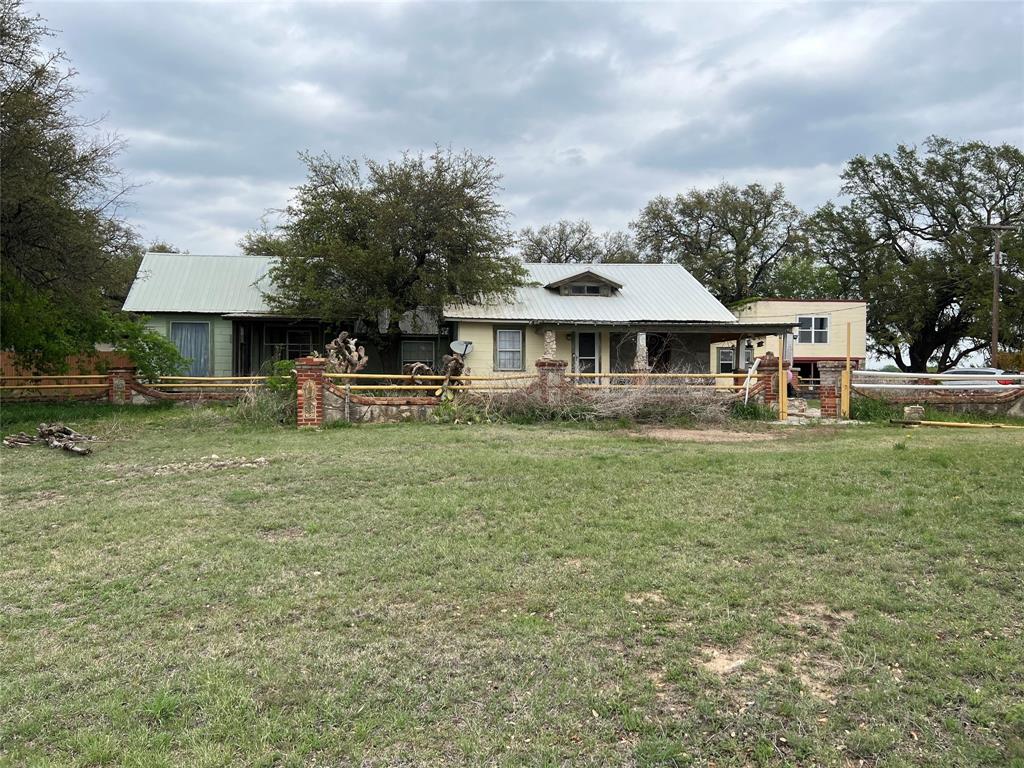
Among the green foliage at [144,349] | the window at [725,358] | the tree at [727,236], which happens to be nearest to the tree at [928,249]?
the tree at [727,236]

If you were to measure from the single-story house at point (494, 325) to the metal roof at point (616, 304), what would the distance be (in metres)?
0.03

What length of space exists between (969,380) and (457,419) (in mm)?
11188

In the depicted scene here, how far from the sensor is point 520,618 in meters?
3.87

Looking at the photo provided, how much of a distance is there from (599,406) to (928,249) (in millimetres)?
33468

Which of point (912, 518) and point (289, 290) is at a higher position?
point (289, 290)

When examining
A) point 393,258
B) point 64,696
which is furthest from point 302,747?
point 393,258

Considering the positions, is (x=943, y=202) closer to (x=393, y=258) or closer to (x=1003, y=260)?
(x=1003, y=260)

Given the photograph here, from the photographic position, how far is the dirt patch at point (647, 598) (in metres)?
4.07

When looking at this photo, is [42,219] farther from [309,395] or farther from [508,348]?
[508,348]

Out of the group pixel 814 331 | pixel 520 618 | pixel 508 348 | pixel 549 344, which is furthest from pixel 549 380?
pixel 814 331

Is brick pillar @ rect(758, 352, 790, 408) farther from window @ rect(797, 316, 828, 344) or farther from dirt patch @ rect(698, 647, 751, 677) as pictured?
window @ rect(797, 316, 828, 344)

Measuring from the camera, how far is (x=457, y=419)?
13.2 metres

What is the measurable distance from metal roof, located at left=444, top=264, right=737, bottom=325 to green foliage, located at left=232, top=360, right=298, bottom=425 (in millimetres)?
7394

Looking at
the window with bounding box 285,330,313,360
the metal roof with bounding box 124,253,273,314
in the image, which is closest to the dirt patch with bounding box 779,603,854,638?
the metal roof with bounding box 124,253,273,314
